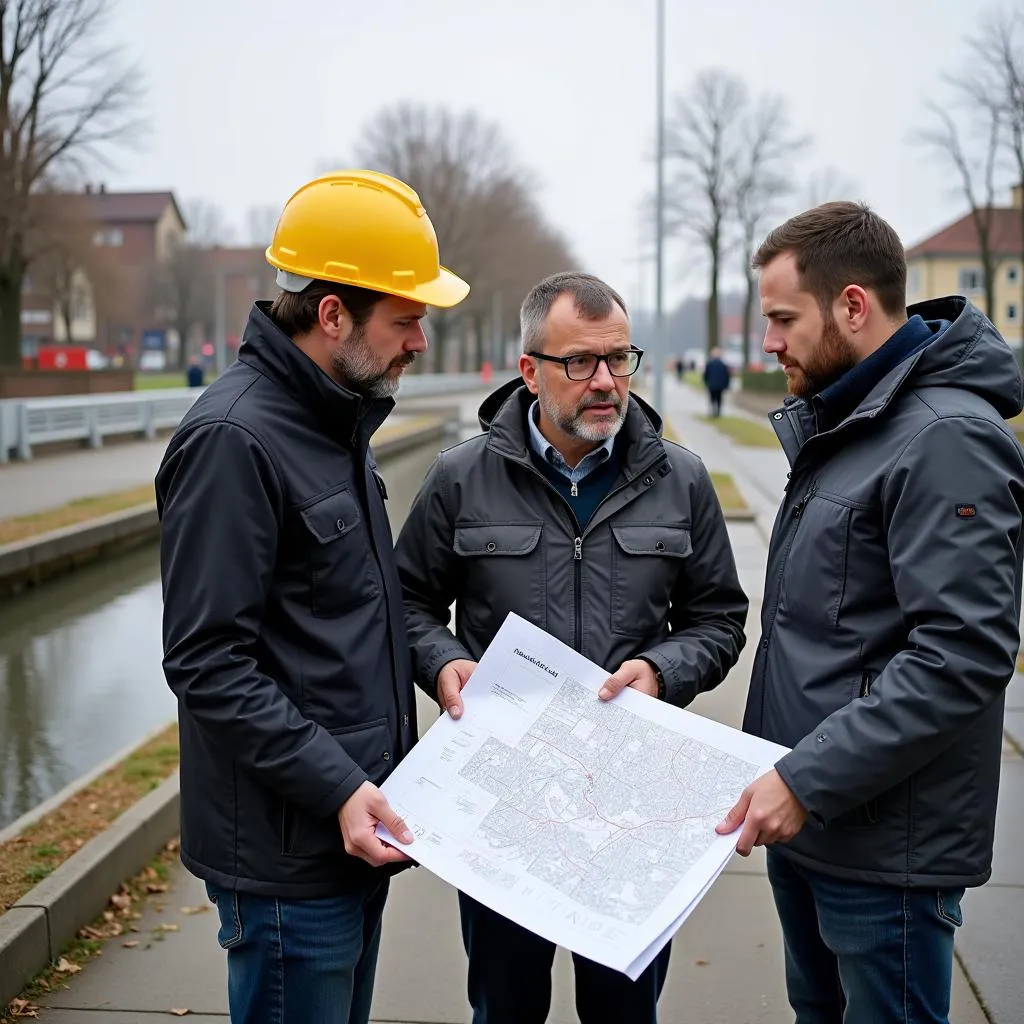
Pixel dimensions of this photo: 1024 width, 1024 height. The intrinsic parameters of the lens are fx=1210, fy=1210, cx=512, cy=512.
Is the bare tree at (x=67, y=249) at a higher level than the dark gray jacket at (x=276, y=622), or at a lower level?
higher

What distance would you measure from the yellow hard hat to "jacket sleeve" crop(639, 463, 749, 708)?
3.01ft

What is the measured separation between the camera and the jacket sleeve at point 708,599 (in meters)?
3.01

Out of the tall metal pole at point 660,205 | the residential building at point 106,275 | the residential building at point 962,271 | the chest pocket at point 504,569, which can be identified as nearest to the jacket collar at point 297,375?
the chest pocket at point 504,569

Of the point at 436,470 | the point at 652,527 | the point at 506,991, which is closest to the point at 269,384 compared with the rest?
the point at 436,470

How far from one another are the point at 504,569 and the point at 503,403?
50 centimetres

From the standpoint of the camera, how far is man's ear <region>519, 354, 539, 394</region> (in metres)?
3.10

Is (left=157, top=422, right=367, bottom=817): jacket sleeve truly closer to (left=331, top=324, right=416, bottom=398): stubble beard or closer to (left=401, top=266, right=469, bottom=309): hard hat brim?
(left=331, top=324, right=416, bottom=398): stubble beard

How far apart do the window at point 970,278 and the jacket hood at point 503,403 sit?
77.7 meters

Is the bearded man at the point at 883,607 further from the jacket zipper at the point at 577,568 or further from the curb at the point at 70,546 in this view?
the curb at the point at 70,546

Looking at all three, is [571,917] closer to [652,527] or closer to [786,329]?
[652,527]

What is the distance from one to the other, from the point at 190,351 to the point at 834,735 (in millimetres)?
91339

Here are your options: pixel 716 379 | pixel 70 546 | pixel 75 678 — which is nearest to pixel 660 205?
pixel 716 379

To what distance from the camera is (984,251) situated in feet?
135

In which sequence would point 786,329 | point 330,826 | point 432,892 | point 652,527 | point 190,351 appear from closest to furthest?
point 330,826
point 786,329
point 652,527
point 432,892
point 190,351
